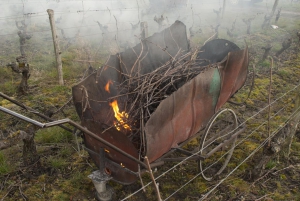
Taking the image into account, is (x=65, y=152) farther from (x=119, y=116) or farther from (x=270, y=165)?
(x=270, y=165)

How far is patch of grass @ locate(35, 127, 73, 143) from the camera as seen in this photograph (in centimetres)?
431

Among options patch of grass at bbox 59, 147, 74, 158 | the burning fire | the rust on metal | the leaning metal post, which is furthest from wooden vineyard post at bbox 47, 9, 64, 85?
the rust on metal

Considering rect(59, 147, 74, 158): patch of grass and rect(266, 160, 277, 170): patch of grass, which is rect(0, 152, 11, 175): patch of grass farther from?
rect(266, 160, 277, 170): patch of grass

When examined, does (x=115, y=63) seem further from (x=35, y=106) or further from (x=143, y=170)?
(x=35, y=106)

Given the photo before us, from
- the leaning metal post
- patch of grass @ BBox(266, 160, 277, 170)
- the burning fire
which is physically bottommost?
patch of grass @ BBox(266, 160, 277, 170)

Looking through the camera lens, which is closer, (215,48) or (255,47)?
(215,48)

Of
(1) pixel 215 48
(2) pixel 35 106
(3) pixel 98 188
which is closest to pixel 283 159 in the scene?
(1) pixel 215 48

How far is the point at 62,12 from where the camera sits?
44.5ft

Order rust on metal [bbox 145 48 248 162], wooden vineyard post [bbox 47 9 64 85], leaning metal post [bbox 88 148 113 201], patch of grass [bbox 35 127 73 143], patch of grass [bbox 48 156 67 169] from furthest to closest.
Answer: wooden vineyard post [bbox 47 9 64 85], patch of grass [bbox 35 127 73 143], patch of grass [bbox 48 156 67 169], leaning metal post [bbox 88 148 113 201], rust on metal [bbox 145 48 248 162]

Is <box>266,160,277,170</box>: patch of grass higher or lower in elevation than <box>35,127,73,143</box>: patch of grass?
lower

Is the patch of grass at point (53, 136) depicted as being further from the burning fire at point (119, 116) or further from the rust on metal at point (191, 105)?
the rust on metal at point (191, 105)

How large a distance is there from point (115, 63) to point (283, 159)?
318cm

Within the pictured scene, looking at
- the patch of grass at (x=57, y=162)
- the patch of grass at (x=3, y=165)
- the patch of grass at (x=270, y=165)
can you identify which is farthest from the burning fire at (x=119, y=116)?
the patch of grass at (x=270, y=165)

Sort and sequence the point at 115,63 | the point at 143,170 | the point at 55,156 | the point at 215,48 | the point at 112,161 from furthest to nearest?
the point at 215,48 < the point at 55,156 < the point at 115,63 < the point at 112,161 < the point at 143,170
